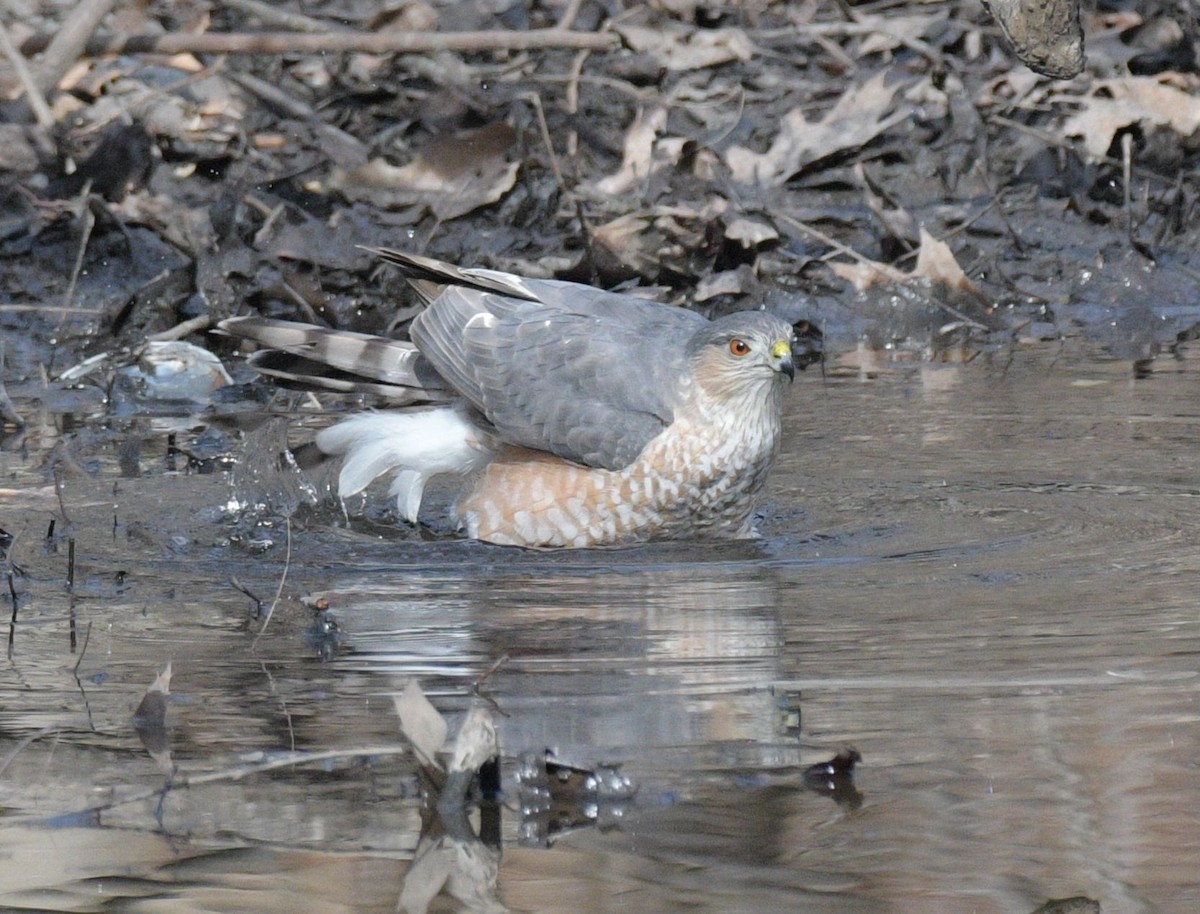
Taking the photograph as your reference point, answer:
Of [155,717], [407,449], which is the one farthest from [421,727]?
[407,449]

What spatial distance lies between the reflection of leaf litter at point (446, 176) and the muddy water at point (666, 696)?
303 centimetres

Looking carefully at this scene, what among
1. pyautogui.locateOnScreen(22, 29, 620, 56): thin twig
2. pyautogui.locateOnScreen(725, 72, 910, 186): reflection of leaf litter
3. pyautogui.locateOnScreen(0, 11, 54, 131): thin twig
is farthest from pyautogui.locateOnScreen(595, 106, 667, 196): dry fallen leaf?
pyautogui.locateOnScreen(0, 11, 54, 131): thin twig

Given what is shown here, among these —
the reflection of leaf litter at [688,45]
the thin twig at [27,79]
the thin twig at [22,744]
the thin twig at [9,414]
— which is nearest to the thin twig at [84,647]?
the thin twig at [22,744]

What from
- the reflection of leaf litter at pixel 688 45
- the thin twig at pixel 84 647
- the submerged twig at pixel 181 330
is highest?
the reflection of leaf litter at pixel 688 45

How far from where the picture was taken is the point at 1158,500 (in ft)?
18.7

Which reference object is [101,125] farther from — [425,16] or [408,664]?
[408,664]

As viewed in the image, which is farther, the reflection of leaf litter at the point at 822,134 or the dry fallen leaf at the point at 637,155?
the reflection of leaf litter at the point at 822,134

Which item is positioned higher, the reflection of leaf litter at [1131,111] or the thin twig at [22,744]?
the reflection of leaf litter at [1131,111]

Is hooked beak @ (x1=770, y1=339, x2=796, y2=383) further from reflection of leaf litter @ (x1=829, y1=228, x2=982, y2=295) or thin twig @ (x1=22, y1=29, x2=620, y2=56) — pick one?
thin twig @ (x1=22, y1=29, x2=620, y2=56)

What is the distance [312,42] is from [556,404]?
315cm

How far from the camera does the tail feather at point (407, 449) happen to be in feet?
20.1

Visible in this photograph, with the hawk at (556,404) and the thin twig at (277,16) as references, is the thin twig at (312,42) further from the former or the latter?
the hawk at (556,404)

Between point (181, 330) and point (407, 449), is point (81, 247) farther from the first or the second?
point (407, 449)

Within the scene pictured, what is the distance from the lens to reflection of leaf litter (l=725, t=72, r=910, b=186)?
369 inches
